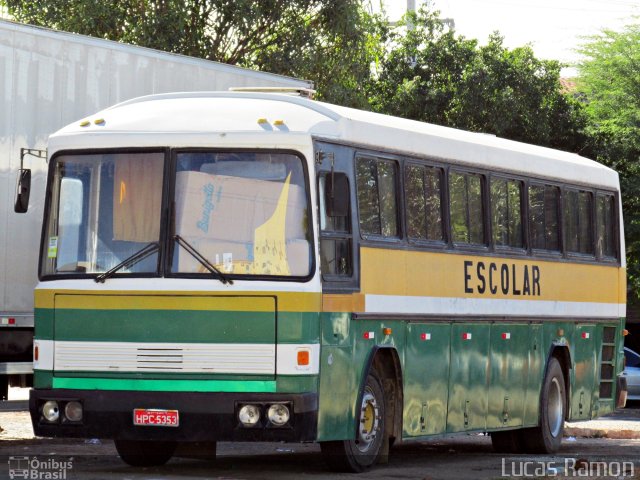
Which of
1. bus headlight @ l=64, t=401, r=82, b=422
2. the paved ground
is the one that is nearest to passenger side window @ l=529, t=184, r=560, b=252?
the paved ground

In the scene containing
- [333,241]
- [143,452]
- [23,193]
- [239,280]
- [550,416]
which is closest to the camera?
[239,280]

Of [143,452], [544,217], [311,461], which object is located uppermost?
[544,217]

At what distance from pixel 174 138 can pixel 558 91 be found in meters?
26.2

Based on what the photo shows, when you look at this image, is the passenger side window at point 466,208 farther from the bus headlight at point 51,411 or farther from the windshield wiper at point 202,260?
the bus headlight at point 51,411

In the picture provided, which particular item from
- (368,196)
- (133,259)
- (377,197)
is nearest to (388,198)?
(377,197)

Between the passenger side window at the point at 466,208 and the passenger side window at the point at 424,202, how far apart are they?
30 centimetres

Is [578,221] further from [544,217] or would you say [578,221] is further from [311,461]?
[311,461]

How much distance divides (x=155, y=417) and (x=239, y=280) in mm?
1268

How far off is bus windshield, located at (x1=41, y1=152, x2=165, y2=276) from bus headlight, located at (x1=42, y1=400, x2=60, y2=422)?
3.50 ft

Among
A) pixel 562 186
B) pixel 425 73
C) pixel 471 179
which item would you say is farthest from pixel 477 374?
pixel 425 73

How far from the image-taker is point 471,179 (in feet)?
53.0

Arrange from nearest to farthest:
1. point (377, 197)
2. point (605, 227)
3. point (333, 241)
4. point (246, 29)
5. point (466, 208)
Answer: point (333, 241) < point (377, 197) < point (466, 208) < point (605, 227) < point (246, 29)

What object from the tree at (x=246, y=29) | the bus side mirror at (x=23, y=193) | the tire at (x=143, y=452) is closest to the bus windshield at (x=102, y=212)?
the bus side mirror at (x=23, y=193)

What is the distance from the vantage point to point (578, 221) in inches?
742
